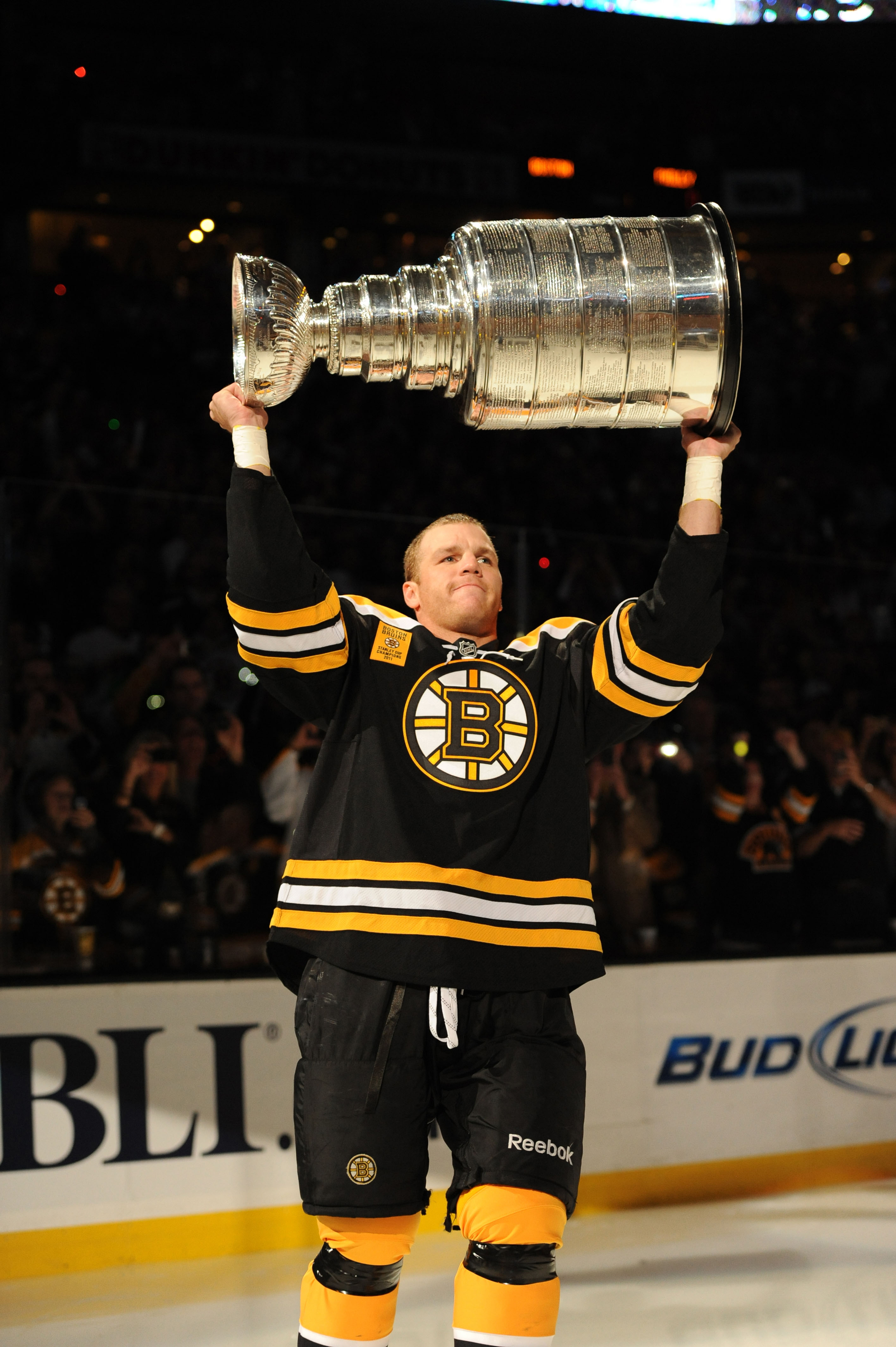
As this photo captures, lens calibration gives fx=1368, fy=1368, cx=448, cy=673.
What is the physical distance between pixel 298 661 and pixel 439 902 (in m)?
0.46

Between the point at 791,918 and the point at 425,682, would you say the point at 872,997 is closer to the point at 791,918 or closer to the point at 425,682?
the point at 791,918

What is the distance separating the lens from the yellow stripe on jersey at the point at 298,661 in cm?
228

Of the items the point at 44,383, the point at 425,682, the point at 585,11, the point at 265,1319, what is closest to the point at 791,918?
the point at 265,1319

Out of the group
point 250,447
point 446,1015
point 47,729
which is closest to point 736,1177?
point 47,729

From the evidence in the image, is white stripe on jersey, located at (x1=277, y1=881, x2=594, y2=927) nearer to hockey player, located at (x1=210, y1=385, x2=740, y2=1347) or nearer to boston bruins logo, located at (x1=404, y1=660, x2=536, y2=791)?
hockey player, located at (x1=210, y1=385, x2=740, y2=1347)

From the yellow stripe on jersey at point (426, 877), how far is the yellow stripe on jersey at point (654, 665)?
0.40 meters

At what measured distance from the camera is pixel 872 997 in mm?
5195

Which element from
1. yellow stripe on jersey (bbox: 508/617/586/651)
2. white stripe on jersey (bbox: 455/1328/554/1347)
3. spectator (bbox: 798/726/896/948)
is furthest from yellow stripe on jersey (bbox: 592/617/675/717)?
spectator (bbox: 798/726/896/948)

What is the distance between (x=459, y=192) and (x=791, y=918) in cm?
858

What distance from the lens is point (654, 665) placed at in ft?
7.64

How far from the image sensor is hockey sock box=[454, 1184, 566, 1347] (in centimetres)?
211

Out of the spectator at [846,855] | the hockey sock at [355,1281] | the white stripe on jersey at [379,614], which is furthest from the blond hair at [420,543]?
the spectator at [846,855]

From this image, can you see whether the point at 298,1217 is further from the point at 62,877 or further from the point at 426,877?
the point at 426,877

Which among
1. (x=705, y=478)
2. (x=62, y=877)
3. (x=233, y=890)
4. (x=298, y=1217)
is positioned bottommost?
(x=298, y=1217)
